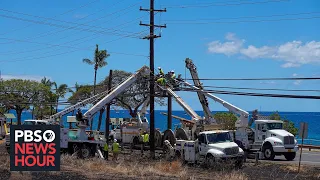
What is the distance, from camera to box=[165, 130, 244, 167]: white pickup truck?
28000 millimetres

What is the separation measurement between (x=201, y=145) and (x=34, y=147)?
44.2 ft

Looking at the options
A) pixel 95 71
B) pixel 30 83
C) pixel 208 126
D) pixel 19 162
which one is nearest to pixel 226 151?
pixel 208 126

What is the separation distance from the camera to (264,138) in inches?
1369

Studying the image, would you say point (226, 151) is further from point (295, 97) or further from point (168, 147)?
point (295, 97)

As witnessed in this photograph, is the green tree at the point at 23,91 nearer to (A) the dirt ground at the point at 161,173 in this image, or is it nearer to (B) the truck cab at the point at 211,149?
(A) the dirt ground at the point at 161,173

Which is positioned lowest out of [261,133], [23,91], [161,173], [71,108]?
[161,173]

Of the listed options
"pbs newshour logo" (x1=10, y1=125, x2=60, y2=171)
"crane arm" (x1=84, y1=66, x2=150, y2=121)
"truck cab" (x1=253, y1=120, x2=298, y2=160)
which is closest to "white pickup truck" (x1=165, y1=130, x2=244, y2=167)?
"truck cab" (x1=253, y1=120, x2=298, y2=160)

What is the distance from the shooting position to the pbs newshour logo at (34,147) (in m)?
18.1

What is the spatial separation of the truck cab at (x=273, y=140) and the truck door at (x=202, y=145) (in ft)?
20.7

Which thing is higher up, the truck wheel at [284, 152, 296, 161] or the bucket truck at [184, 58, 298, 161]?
the bucket truck at [184, 58, 298, 161]

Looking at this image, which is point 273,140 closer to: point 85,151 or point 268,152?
point 268,152

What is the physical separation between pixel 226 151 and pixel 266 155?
23.6 feet

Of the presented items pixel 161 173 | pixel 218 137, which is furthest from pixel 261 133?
pixel 161 173

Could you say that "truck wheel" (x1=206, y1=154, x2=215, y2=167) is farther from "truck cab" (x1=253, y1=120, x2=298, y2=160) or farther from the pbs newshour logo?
the pbs newshour logo
